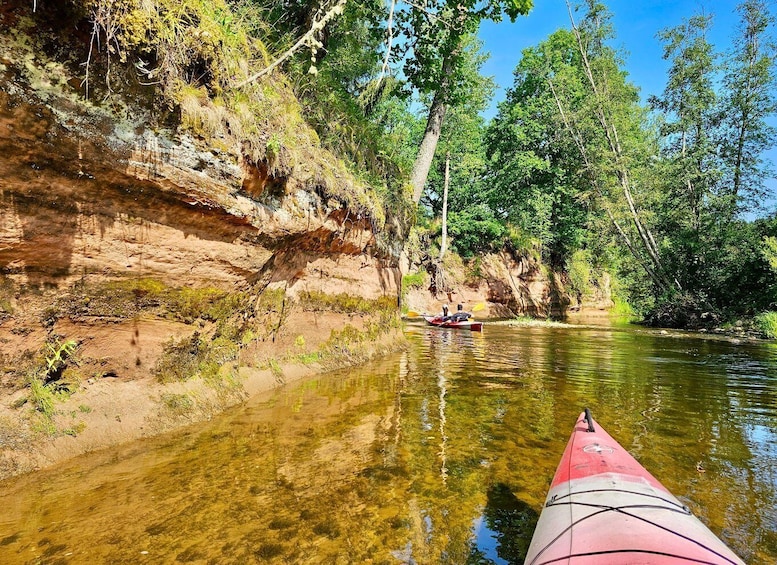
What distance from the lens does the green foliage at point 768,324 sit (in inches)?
696

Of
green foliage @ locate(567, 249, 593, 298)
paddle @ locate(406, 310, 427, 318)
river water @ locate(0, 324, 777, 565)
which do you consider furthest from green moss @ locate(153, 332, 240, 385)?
green foliage @ locate(567, 249, 593, 298)

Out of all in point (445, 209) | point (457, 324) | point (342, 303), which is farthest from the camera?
point (445, 209)

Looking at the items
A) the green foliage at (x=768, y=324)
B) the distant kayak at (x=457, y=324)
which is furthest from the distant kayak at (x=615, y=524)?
the green foliage at (x=768, y=324)

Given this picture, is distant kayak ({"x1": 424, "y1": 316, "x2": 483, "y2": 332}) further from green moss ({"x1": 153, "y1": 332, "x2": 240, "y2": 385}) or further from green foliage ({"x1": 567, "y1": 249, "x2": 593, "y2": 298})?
green foliage ({"x1": 567, "y1": 249, "x2": 593, "y2": 298})

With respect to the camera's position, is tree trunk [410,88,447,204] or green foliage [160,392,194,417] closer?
green foliage [160,392,194,417]

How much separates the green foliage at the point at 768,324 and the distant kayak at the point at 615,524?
20819mm

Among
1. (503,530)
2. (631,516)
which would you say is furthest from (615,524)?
(503,530)

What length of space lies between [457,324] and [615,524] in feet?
55.0

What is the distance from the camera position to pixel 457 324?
1875cm

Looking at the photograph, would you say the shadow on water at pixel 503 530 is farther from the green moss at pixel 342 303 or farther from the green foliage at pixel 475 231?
the green foliage at pixel 475 231

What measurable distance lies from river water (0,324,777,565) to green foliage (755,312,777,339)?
14.7 metres

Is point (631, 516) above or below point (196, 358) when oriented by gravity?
below

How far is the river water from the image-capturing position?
8.71ft

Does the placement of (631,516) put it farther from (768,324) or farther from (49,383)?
(768,324)
